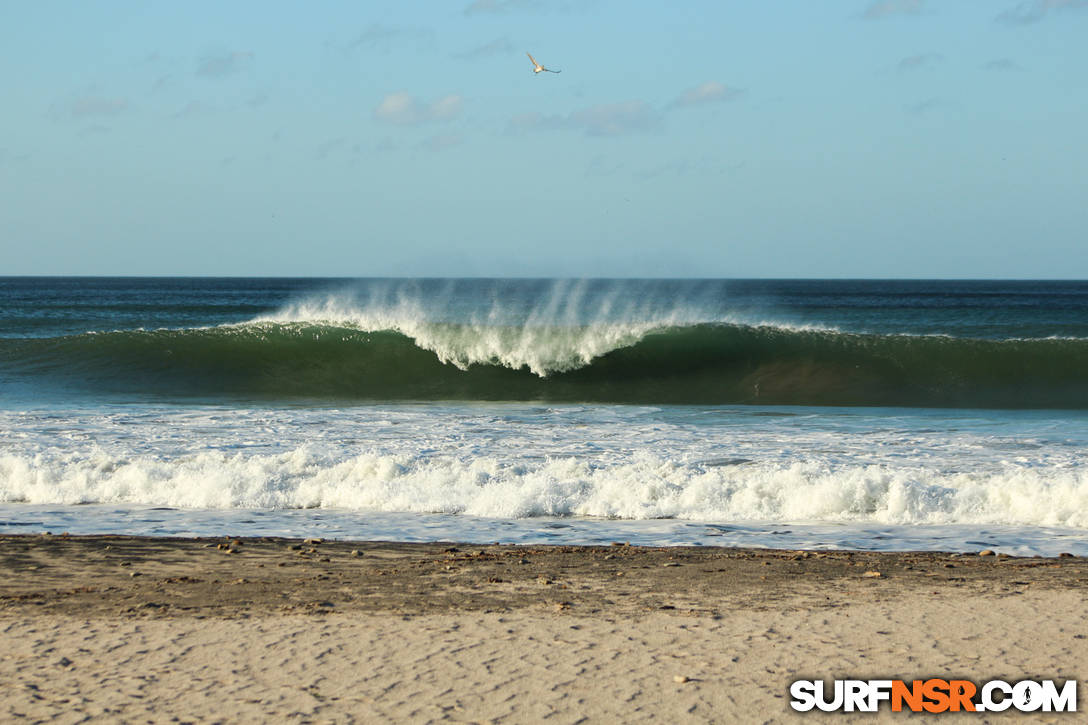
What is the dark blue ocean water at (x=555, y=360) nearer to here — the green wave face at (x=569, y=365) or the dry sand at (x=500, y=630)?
the green wave face at (x=569, y=365)

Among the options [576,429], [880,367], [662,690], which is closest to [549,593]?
[662,690]

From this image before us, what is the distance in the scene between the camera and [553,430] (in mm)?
11180

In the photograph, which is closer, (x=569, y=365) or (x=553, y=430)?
(x=553, y=430)

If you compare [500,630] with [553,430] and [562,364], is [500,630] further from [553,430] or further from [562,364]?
[562,364]

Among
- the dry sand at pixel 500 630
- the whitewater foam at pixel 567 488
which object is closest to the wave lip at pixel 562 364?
the whitewater foam at pixel 567 488

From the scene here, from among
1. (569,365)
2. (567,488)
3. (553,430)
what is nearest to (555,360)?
(569,365)

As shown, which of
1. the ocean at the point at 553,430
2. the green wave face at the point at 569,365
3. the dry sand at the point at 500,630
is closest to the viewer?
the dry sand at the point at 500,630

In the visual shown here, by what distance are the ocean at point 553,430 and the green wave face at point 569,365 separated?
7 cm

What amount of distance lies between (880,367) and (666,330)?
13.6ft

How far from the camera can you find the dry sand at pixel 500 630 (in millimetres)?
3738

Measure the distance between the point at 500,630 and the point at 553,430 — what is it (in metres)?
6.61

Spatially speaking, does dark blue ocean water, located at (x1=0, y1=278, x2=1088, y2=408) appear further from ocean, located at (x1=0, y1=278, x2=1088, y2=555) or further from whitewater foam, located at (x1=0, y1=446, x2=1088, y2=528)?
whitewater foam, located at (x1=0, y1=446, x2=1088, y2=528)

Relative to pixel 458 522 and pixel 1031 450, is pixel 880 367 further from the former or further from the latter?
pixel 458 522

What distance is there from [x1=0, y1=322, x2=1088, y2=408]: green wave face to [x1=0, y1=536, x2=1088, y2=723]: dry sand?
946 cm
